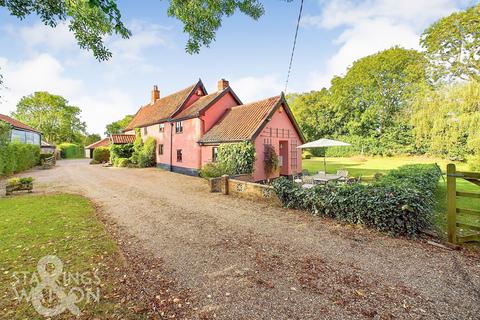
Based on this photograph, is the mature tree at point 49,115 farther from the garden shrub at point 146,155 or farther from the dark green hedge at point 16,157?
the garden shrub at point 146,155

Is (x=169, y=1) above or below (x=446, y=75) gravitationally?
below

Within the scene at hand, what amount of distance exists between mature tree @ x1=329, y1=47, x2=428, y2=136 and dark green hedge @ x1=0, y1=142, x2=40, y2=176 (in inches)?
1811

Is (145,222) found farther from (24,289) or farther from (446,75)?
(446,75)

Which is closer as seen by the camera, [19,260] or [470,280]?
[470,280]

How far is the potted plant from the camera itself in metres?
11.8

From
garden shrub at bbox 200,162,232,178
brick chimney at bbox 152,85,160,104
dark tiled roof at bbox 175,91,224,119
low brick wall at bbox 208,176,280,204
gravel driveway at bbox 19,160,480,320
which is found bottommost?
gravel driveway at bbox 19,160,480,320

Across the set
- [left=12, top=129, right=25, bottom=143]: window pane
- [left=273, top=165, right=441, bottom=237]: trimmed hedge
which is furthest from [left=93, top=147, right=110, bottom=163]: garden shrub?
[left=273, top=165, right=441, bottom=237]: trimmed hedge

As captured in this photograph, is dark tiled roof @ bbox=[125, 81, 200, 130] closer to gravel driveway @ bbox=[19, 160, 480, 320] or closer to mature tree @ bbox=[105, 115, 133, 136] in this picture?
gravel driveway @ bbox=[19, 160, 480, 320]

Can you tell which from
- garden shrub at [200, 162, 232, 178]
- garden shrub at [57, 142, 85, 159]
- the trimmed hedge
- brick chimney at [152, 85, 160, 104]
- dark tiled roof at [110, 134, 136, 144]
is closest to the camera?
the trimmed hedge

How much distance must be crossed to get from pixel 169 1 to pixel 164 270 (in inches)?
193

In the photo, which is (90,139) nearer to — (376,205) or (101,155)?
(101,155)

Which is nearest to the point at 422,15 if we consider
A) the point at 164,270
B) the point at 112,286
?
the point at 164,270

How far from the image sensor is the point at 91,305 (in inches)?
136

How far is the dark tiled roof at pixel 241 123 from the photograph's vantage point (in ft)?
50.5
